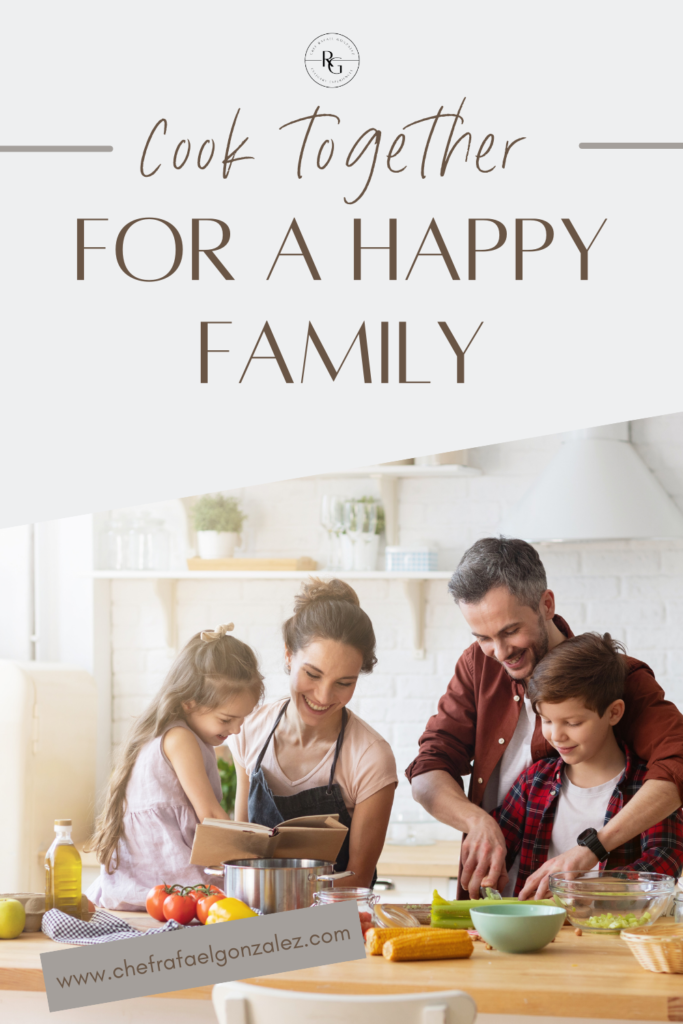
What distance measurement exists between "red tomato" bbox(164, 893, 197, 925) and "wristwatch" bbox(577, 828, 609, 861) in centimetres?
73

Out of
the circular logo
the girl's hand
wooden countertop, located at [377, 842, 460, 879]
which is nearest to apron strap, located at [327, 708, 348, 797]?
the girl's hand

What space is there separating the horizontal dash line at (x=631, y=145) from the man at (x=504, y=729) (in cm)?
117

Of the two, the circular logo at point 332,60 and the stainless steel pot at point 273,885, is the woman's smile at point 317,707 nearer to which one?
the stainless steel pot at point 273,885

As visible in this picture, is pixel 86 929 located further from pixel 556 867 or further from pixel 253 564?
pixel 253 564

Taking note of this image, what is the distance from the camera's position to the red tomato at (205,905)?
1.74 m

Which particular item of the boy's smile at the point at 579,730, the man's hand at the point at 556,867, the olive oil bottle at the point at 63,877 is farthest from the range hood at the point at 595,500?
the olive oil bottle at the point at 63,877

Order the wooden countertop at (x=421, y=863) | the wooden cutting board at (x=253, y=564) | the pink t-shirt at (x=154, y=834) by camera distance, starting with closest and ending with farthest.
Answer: the pink t-shirt at (x=154, y=834) → the wooden countertop at (x=421, y=863) → the wooden cutting board at (x=253, y=564)

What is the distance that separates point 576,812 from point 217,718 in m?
0.75

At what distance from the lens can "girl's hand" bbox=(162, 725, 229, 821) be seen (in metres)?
2.07

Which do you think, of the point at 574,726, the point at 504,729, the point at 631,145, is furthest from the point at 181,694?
the point at 631,145

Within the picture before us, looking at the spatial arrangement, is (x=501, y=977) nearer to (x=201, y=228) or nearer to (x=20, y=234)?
(x=201, y=228)

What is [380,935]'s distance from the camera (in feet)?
5.43

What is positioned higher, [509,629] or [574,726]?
[509,629]

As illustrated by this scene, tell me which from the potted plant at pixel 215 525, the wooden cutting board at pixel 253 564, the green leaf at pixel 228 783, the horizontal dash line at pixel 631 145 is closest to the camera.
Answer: the horizontal dash line at pixel 631 145
